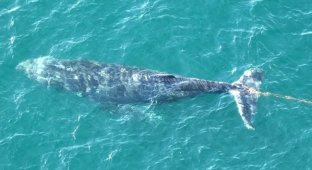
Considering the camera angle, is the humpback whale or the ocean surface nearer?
the ocean surface

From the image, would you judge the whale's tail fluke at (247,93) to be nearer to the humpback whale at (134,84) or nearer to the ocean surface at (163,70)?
the humpback whale at (134,84)

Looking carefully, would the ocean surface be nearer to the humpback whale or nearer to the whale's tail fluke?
the whale's tail fluke

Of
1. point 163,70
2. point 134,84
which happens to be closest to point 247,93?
point 163,70

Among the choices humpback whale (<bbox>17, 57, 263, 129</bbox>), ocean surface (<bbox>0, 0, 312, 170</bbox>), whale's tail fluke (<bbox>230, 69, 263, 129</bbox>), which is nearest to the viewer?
ocean surface (<bbox>0, 0, 312, 170</bbox>)

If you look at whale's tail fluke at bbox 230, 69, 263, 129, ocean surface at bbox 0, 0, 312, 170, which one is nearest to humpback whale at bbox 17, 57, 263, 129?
whale's tail fluke at bbox 230, 69, 263, 129

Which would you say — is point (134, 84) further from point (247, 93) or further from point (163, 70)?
point (247, 93)

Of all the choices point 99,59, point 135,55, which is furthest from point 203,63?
point 99,59
